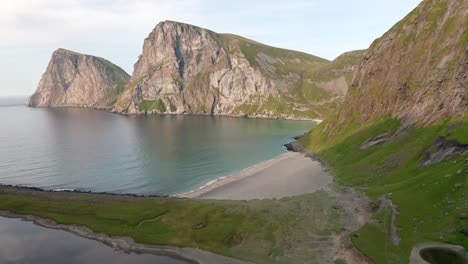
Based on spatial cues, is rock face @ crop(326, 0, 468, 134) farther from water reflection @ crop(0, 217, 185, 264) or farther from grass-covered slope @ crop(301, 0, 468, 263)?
water reflection @ crop(0, 217, 185, 264)

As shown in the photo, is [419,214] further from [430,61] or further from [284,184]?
[430,61]

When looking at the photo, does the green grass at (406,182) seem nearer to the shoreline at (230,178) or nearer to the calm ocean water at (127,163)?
the shoreline at (230,178)

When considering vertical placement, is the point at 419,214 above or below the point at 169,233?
above

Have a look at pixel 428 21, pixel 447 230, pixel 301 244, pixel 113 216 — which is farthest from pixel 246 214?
pixel 428 21

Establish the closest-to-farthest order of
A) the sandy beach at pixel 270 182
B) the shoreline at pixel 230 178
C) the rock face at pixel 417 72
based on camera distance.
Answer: the sandy beach at pixel 270 182 → the rock face at pixel 417 72 → the shoreline at pixel 230 178

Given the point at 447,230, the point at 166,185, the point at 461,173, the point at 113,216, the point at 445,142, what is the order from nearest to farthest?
1. the point at 447,230
2. the point at 461,173
3. the point at 113,216
4. the point at 445,142
5. the point at 166,185

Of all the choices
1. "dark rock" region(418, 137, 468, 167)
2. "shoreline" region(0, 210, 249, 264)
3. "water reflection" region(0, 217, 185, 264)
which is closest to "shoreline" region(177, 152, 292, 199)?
"shoreline" region(0, 210, 249, 264)

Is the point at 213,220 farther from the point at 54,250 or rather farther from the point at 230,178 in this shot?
the point at 230,178

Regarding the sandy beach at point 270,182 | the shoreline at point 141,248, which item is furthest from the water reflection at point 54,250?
the sandy beach at point 270,182
